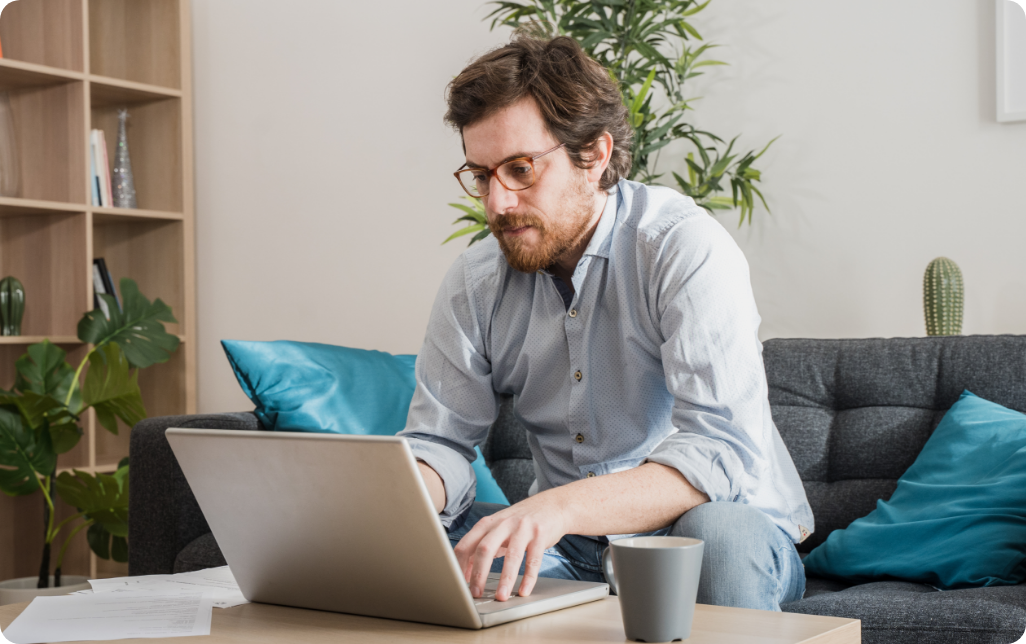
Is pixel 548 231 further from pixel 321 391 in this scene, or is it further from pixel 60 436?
pixel 60 436

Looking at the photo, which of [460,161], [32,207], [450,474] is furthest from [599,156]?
[32,207]

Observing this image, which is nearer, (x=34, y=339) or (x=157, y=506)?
(x=157, y=506)

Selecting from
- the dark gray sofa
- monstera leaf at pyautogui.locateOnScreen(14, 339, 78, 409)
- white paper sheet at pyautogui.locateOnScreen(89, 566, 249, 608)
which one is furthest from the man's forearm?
monstera leaf at pyautogui.locateOnScreen(14, 339, 78, 409)

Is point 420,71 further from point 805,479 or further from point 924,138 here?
point 805,479

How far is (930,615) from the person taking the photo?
1235 millimetres

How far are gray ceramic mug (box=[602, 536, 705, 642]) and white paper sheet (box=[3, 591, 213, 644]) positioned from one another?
1.15 feet

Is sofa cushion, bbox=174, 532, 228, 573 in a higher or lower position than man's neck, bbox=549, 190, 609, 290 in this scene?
lower

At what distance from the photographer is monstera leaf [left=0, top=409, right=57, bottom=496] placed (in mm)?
2566

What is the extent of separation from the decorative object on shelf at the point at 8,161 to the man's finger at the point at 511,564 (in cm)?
273

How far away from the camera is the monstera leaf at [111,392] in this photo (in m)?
2.63

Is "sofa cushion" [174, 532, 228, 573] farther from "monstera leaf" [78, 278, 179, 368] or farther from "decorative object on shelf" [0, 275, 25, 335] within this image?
"decorative object on shelf" [0, 275, 25, 335]

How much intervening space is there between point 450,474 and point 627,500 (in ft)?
0.94

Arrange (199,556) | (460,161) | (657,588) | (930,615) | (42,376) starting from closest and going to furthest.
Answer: (657,588) → (930,615) → (199,556) → (42,376) → (460,161)

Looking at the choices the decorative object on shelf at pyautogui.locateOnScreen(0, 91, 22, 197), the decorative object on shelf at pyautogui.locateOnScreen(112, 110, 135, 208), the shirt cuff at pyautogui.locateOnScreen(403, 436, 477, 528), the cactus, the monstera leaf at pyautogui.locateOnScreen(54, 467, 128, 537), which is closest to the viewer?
the shirt cuff at pyautogui.locateOnScreen(403, 436, 477, 528)
